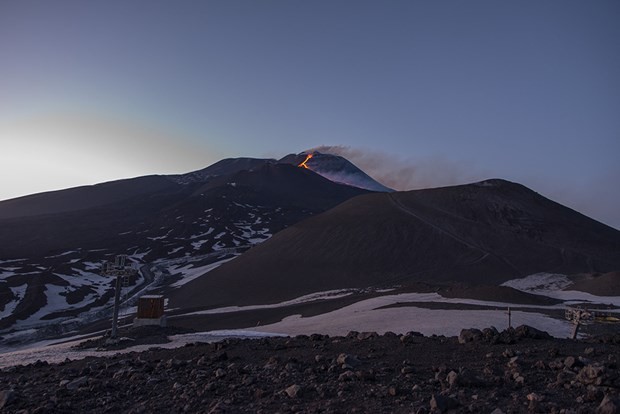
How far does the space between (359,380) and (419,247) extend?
78.1 meters

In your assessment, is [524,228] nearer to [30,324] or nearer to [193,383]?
[30,324]

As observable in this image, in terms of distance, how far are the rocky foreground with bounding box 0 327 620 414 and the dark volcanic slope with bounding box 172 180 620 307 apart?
165 feet

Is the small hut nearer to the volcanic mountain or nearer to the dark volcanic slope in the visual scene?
the dark volcanic slope

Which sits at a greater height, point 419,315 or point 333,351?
point 333,351

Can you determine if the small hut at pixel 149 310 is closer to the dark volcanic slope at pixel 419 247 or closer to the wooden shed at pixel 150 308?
the wooden shed at pixel 150 308

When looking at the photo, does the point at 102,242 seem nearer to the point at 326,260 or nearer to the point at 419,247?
the point at 326,260

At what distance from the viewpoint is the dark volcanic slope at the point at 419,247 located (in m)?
71.5

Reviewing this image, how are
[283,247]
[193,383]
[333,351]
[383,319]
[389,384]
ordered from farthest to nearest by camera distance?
[283,247] < [383,319] < [333,351] < [193,383] < [389,384]

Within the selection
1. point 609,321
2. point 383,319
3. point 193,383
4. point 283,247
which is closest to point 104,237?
point 283,247

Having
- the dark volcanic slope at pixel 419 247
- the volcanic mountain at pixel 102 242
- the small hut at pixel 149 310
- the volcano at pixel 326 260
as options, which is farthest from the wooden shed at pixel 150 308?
the volcanic mountain at pixel 102 242

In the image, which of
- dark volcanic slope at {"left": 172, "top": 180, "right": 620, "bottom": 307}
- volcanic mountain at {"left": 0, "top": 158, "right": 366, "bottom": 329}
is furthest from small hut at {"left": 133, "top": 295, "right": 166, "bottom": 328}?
volcanic mountain at {"left": 0, "top": 158, "right": 366, "bottom": 329}

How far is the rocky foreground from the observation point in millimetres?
7570

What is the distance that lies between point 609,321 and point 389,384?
2646cm

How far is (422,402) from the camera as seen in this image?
7559 mm
